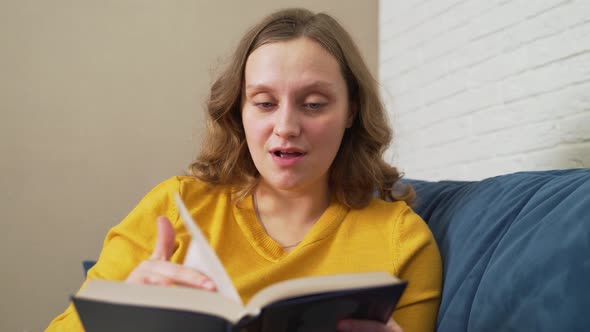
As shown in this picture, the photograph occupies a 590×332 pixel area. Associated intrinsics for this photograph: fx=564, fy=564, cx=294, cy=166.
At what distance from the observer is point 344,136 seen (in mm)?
1525

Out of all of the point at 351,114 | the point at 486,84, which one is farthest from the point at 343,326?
the point at 486,84

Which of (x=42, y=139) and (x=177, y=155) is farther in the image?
(x=177, y=155)

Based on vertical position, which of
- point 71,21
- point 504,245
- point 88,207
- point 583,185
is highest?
point 71,21

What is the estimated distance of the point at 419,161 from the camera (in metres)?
2.41

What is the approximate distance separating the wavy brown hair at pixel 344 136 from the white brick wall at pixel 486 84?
48 centimetres

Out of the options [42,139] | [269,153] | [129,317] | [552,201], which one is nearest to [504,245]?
[552,201]

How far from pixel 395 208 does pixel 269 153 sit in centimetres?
35

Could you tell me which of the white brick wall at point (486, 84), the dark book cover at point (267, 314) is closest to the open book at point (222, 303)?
the dark book cover at point (267, 314)

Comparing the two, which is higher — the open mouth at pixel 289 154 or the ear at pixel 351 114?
the ear at pixel 351 114

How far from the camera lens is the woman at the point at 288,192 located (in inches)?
48.4

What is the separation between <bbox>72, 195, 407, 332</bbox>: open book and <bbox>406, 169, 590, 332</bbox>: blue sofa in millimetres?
306

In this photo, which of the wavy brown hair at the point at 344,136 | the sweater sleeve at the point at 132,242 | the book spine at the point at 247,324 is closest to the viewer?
the book spine at the point at 247,324

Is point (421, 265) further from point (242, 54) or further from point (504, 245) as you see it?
point (242, 54)

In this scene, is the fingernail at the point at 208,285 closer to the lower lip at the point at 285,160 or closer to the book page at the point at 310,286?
the book page at the point at 310,286
